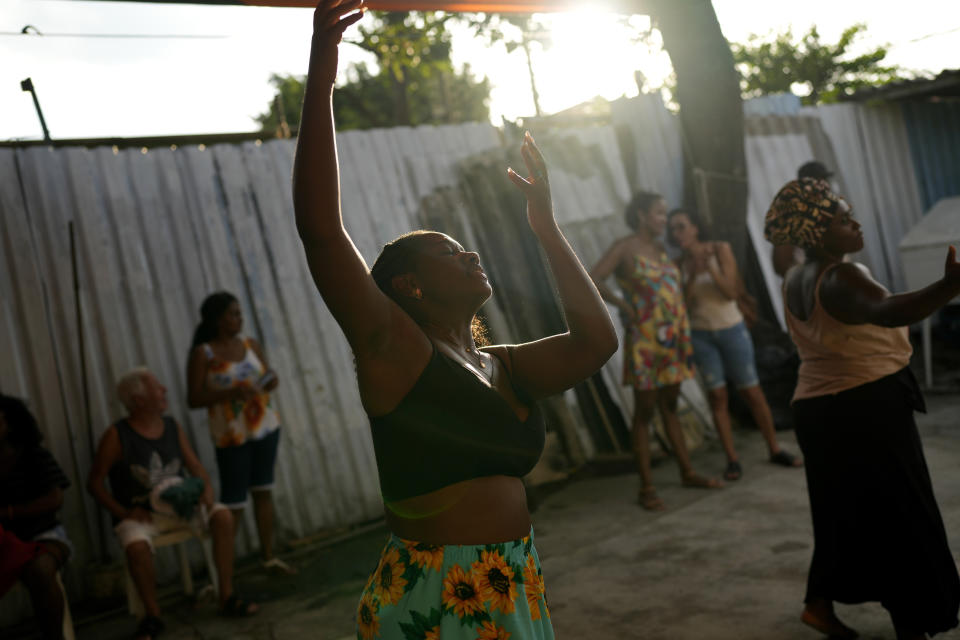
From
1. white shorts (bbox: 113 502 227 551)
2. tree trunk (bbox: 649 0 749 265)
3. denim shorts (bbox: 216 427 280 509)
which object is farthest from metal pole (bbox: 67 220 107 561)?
tree trunk (bbox: 649 0 749 265)

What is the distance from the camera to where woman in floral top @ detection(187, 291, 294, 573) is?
209 inches

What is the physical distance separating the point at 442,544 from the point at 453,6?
272cm

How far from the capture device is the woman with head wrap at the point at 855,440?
3.01 m

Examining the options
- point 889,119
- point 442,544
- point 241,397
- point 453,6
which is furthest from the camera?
point 889,119

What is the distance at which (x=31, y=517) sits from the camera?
4.40 metres

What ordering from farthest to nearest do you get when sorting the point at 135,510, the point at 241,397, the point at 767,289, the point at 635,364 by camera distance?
the point at 767,289
the point at 635,364
the point at 241,397
the point at 135,510

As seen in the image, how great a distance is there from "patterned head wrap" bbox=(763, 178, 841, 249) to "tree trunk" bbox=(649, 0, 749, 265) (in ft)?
13.1

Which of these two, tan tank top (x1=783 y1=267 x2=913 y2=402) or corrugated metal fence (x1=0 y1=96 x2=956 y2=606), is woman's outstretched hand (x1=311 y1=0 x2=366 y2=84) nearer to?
tan tank top (x1=783 y1=267 x2=913 y2=402)

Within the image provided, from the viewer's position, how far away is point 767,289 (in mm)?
8305

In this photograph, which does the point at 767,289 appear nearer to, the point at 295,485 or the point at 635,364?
the point at 635,364

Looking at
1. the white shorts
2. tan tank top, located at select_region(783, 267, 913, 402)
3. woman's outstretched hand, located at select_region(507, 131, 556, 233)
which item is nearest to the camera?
woman's outstretched hand, located at select_region(507, 131, 556, 233)

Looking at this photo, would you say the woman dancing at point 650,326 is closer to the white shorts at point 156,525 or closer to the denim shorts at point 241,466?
the denim shorts at point 241,466

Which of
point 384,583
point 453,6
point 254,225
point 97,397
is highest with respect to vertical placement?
point 453,6

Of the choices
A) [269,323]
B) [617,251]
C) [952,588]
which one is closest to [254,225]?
[269,323]
